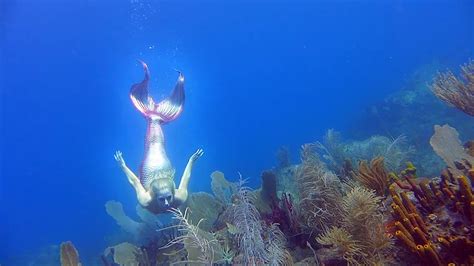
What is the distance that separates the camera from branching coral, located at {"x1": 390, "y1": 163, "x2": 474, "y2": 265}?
3.03 m

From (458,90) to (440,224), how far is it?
3.32 m

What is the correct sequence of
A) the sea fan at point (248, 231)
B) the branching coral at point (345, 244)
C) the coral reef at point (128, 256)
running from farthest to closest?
the coral reef at point (128, 256), the sea fan at point (248, 231), the branching coral at point (345, 244)

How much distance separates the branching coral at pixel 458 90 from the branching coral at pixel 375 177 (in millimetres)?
1688

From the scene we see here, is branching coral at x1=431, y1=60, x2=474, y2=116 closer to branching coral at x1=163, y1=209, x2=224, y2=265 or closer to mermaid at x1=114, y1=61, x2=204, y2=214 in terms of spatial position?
branching coral at x1=163, y1=209, x2=224, y2=265

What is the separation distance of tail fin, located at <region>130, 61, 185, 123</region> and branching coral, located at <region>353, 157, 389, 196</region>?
15.7 ft

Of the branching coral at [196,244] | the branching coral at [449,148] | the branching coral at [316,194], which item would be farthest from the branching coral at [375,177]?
the branching coral at [196,244]

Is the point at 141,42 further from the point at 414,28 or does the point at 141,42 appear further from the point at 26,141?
the point at 414,28

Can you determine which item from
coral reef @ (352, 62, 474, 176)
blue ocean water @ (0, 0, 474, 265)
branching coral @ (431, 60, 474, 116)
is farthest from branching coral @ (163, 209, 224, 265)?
blue ocean water @ (0, 0, 474, 265)

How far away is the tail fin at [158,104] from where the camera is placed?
8.45 m

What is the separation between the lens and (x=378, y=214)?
13.4 ft

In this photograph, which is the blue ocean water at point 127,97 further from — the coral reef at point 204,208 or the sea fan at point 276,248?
the sea fan at point 276,248

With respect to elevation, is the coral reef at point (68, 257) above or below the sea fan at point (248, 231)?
above

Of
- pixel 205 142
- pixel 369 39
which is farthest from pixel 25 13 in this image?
pixel 369 39

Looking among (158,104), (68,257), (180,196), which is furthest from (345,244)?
(158,104)
